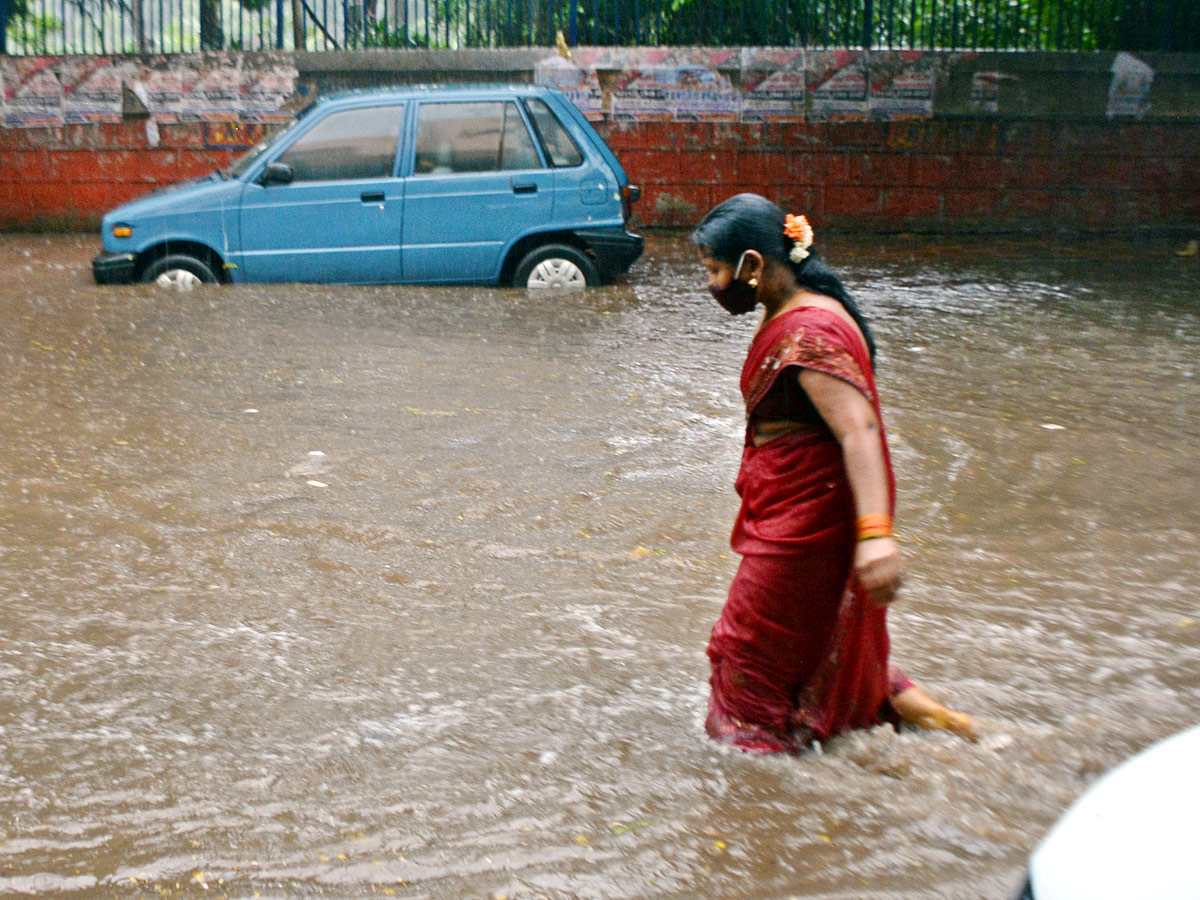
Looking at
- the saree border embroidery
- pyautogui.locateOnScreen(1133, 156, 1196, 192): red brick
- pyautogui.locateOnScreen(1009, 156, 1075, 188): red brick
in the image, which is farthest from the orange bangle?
pyautogui.locateOnScreen(1133, 156, 1196, 192): red brick

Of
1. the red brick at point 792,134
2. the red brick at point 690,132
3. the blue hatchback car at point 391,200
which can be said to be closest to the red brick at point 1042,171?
the red brick at point 792,134

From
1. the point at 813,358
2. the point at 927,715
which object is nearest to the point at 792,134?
the point at 927,715

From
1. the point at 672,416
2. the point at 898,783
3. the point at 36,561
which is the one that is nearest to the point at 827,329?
the point at 898,783

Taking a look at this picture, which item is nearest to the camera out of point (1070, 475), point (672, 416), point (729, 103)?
point (1070, 475)

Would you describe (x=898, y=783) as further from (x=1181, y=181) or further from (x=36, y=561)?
(x=1181, y=181)

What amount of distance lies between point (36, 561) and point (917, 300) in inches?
289

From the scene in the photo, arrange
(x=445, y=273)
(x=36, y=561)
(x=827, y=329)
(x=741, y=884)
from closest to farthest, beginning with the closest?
(x=741, y=884), (x=827, y=329), (x=36, y=561), (x=445, y=273)

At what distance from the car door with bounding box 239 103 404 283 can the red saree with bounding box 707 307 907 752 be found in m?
7.01

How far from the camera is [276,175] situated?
9367 millimetres

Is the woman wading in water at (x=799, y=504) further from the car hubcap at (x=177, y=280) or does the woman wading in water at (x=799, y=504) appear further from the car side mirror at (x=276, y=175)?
the car hubcap at (x=177, y=280)

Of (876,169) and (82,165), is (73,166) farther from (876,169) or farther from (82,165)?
(876,169)

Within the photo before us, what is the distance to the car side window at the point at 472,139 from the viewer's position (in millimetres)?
9516

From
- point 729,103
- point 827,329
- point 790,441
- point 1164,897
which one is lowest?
point 1164,897

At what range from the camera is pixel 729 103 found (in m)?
13.9
